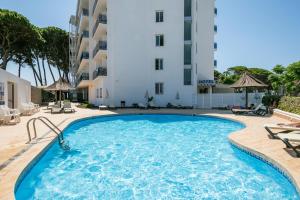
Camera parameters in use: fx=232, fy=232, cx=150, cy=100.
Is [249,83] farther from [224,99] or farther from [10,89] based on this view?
[10,89]

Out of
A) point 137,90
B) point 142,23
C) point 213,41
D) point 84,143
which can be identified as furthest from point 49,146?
point 213,41

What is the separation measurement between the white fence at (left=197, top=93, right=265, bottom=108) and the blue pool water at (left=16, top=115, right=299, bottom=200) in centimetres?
1512

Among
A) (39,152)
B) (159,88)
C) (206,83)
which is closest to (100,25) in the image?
(159,88)

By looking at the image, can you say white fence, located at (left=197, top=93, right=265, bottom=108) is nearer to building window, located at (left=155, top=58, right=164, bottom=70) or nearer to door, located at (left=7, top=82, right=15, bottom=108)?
building window, located at (left=155, top=58, right=164, bottom=70)

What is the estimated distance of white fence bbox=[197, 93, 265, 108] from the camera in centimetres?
2519

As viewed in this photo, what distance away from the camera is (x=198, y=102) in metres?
27.3

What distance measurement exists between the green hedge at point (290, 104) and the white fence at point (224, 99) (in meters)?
6.03

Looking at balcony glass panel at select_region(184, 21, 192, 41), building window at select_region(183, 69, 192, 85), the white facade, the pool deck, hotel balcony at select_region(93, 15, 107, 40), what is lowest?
the pool deck

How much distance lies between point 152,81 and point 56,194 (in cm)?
2331

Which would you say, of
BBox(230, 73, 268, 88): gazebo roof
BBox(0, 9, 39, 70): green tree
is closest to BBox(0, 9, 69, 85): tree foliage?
BBox(0, 9, 39, 70): green tree

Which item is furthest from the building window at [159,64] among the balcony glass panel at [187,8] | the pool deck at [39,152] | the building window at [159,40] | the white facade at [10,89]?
the pool deck at [39,152]

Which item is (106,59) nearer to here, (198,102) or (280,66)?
(198,102)

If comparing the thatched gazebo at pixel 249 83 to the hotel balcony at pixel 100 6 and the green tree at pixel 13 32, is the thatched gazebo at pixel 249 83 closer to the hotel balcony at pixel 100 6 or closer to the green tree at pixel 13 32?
the hotel balcony at pixel 100 6

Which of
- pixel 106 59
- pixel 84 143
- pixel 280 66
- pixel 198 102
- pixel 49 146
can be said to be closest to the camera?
pixel 49 146
